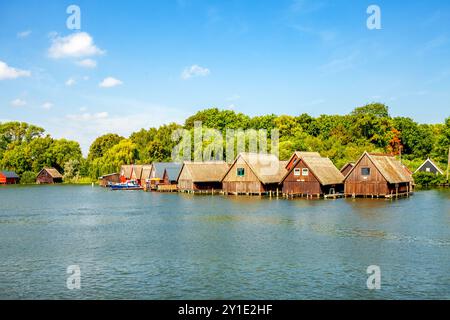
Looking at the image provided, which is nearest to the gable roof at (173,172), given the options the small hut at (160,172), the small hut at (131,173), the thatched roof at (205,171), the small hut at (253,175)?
the small hut at (160,172)

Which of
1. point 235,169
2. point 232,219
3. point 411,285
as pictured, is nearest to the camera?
point 411,285

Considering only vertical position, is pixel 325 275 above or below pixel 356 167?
below

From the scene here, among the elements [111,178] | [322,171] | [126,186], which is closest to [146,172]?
[126,186]

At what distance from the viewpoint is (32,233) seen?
35.3 metres

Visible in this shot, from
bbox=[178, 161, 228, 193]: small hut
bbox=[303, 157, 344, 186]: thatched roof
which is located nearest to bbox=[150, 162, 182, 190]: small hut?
bbox=[178, 161, 228, 193]: small hut

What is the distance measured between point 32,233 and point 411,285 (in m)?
26.4

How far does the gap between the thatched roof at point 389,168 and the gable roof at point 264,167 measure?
50.8 ft

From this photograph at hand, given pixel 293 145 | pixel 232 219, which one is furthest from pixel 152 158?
pixel 232 219

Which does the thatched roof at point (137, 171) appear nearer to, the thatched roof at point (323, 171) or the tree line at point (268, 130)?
the tree line at point (268, 130)

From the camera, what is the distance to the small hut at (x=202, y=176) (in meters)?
81.5

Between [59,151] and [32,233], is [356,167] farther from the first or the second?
[59,151]

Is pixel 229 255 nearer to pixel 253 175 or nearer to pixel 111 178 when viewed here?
pixel 253 175

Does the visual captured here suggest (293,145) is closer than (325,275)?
No
